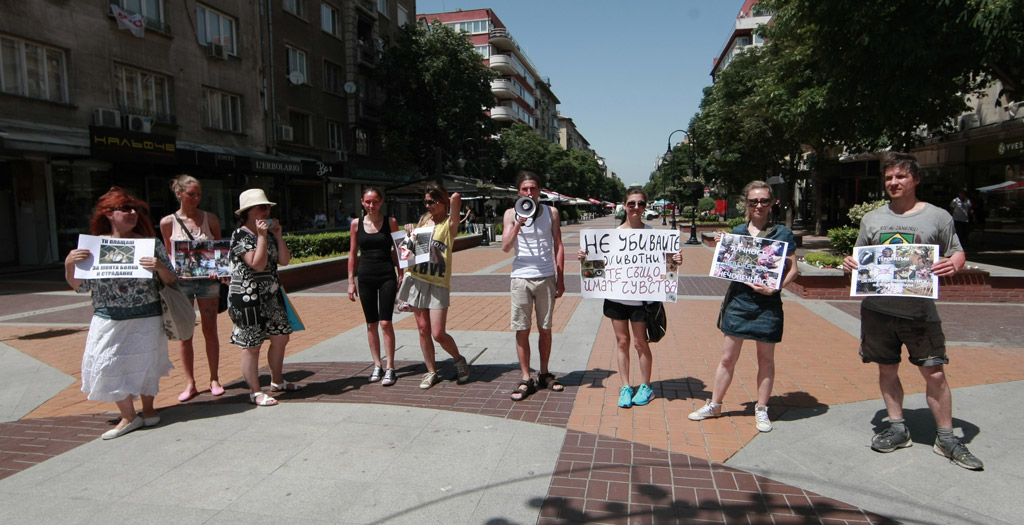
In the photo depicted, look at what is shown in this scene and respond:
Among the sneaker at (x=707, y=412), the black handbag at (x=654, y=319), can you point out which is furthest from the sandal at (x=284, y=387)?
the sneaker at (x=707, y=412)

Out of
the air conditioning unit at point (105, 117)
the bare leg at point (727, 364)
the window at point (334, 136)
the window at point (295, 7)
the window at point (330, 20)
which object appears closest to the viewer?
the bare leg at point (727, 364)

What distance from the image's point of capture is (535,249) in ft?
16.0

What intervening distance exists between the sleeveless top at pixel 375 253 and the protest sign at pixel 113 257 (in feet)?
5.38

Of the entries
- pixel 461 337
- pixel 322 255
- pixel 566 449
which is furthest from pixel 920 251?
pixel 322 255

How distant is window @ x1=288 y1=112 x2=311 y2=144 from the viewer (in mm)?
27723

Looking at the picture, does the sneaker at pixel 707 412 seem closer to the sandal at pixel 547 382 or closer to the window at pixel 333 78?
the sandal at pixel 547 382

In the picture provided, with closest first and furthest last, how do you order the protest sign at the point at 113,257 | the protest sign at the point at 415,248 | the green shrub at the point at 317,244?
the protest sign at the point at 113,257
the protest sign at the point at 415,248
the green shrub at the point at 317,244

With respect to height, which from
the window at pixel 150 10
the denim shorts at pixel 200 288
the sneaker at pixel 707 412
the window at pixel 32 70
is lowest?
the sneaker at pixel 707 412

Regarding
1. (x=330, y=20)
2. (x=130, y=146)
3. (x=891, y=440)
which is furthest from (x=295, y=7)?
(x=891, y=440)

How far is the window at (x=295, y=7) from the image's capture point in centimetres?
2672

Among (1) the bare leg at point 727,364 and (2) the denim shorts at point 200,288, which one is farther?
(2) the denim shorts at point 200,288

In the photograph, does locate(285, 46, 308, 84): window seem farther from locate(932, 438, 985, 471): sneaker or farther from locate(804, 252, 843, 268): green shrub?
locate(932, 438, 985, 471): sneaker

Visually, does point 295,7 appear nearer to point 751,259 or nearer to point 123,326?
point 123,326

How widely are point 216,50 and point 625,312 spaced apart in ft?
74.5
